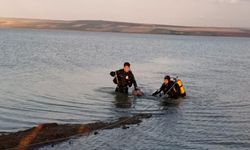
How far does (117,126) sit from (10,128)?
115 inches

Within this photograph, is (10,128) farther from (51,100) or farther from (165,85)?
(165,85)

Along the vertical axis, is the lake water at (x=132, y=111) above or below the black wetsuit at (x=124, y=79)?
below

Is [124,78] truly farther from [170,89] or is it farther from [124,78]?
[170,89]

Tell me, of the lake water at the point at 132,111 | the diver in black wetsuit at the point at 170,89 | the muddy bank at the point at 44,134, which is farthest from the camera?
the diver in black wetsuit at the point at 170,89

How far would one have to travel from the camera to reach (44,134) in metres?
9.76

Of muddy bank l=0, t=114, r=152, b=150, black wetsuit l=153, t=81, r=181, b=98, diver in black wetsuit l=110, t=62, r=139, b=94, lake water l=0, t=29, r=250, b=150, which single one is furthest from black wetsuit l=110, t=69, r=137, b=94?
muddy bank l=0, t=114, r=152, b=150

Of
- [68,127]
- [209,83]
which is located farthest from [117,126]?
[209,83]

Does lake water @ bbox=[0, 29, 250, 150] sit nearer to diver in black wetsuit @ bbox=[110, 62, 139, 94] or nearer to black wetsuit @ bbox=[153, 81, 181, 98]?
black wetsuit @ bbox=[153, 81, 181, 98]

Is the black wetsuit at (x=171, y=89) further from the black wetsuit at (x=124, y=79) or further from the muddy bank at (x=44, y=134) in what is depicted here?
the muddy bank at (x=44, y=134)

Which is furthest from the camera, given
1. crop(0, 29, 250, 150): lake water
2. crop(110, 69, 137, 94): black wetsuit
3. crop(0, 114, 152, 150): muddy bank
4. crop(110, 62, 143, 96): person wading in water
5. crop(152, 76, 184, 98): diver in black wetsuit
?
crop(152, 76, 184, 98): diver in black wetsuit

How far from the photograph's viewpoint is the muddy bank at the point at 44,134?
353 inches

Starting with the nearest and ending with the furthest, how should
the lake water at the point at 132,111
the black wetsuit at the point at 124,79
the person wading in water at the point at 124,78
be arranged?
the lake water at the point at 132,111 → the person wading in water at the point at 124,78 → the black wetsuit at the point at 124,79

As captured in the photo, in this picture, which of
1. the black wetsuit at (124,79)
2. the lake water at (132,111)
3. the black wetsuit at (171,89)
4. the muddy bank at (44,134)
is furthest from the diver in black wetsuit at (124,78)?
the muddy bank at (44,134)

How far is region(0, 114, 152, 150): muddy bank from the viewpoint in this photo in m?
8.98
